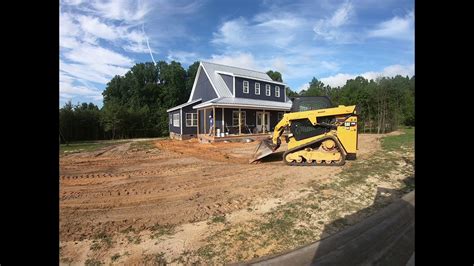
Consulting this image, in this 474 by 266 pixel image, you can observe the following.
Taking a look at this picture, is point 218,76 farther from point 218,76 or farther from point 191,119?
point 191,119

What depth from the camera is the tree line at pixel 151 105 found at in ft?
73.9

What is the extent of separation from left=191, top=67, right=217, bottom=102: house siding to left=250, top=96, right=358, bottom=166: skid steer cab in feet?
46.8

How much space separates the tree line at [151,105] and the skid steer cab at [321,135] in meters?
4.40

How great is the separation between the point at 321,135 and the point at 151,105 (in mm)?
38765

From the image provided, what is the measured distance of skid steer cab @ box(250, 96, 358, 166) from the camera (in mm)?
8250

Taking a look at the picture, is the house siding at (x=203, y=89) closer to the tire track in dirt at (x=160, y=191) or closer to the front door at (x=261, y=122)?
the front door at (x=261, y=122)
